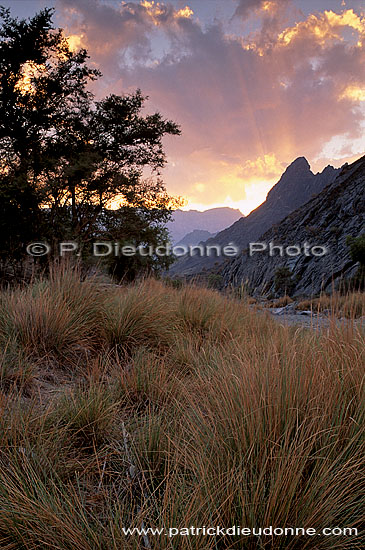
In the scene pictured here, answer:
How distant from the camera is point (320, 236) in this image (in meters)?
39.6

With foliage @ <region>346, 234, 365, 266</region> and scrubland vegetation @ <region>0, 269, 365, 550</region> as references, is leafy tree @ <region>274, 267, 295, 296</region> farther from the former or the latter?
scrubland vegetation @ <region>0, 269, 365, 550</region>

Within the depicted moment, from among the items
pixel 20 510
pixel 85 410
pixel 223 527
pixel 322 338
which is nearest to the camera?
pixel 223 527

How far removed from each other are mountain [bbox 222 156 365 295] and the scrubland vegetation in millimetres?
26230

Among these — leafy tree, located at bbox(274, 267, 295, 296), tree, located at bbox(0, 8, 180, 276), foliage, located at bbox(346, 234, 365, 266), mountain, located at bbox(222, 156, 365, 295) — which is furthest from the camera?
leafy tree, located at bbox(274, 267, 295, 296)

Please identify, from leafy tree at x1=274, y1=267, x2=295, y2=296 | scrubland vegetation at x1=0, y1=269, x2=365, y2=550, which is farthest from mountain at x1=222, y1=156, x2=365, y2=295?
scrubland vegetation at x1=0, y1=269, x2=365, y2=550

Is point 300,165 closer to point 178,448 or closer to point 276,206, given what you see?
point 276,206

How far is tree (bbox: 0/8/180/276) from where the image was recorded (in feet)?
34.1

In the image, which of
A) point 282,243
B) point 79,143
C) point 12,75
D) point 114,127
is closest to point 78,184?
point 79,143

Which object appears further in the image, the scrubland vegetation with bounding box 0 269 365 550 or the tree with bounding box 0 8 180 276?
the tree with bounding box 0 8 180 276

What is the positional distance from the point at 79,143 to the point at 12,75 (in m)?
3.14

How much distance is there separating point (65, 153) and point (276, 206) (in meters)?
104

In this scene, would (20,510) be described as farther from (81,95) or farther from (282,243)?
(282,243)

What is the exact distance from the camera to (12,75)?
39.0 ft

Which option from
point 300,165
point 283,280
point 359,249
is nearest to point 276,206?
point 300,165
